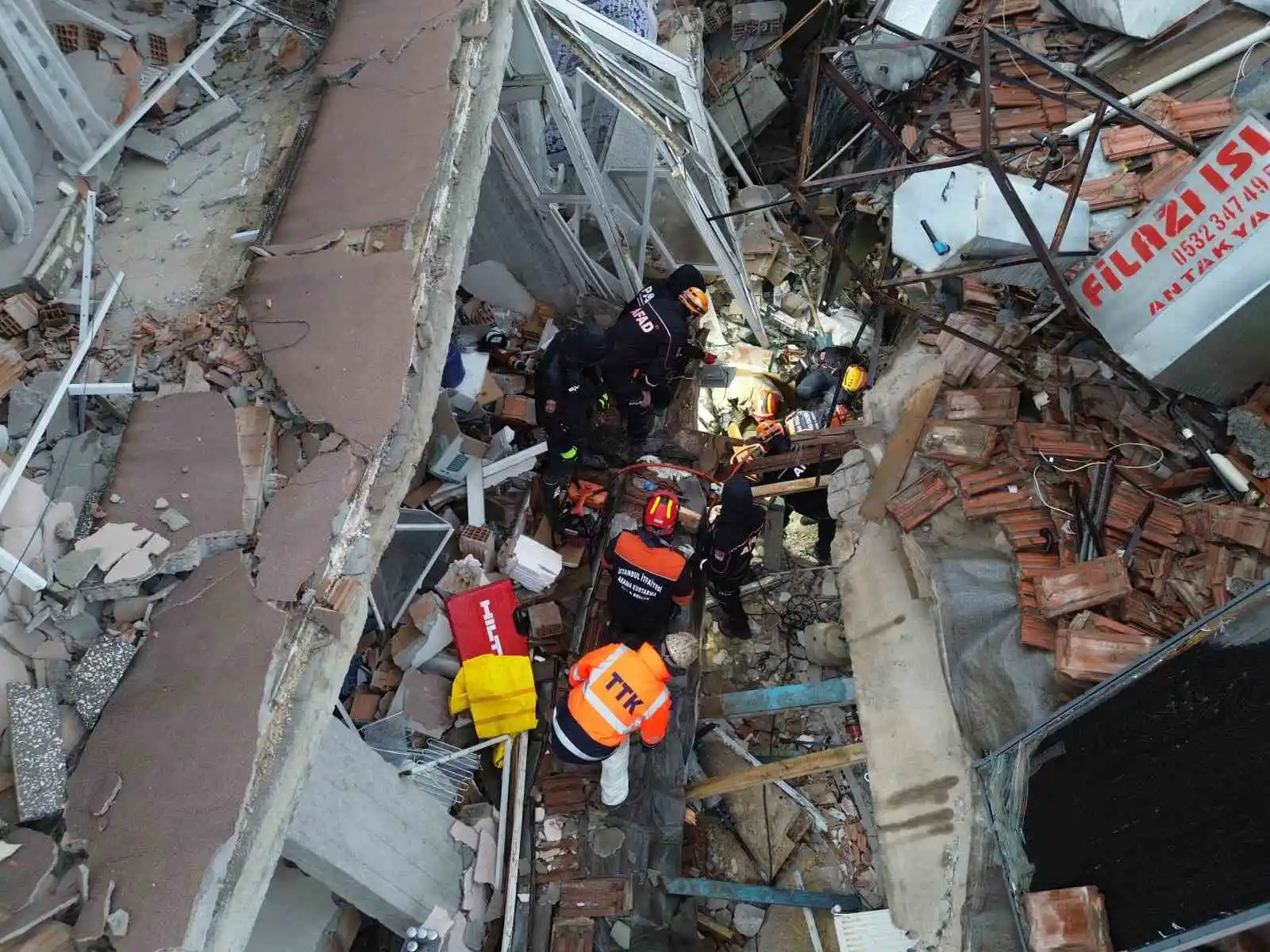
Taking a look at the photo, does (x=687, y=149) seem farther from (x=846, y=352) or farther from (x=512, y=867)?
(x=512, y=867)

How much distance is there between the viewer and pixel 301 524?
Answer: 366 cm

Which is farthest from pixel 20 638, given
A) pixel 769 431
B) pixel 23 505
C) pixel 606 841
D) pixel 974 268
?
pixel 769 431

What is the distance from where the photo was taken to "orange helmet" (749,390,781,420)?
8.23 m

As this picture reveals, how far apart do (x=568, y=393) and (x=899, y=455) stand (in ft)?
8.69

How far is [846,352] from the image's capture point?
8.12 metres

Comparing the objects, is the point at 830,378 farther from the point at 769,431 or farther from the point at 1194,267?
the point at 1194,267

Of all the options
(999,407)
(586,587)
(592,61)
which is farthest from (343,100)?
(999,407)

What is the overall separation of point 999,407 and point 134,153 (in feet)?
17.4

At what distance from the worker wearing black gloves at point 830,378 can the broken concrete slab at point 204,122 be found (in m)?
4.99

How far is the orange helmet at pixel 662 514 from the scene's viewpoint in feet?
24.0

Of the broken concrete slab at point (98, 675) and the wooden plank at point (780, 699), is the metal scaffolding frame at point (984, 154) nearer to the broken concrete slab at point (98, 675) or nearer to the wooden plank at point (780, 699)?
the wooden plank at point (780, 699)

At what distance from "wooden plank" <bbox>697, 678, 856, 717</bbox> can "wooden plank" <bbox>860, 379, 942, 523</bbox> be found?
4.27 ft

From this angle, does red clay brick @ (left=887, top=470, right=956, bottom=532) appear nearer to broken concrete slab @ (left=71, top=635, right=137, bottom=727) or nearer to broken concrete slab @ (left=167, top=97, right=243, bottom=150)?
broken concrete slab @ (left=71, top=635, right=137, bottom=727)

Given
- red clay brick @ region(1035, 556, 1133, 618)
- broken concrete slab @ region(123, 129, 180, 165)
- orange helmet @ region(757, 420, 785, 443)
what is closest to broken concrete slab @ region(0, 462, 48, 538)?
broken concrete slab @ region(123, 129, 180, 165)
